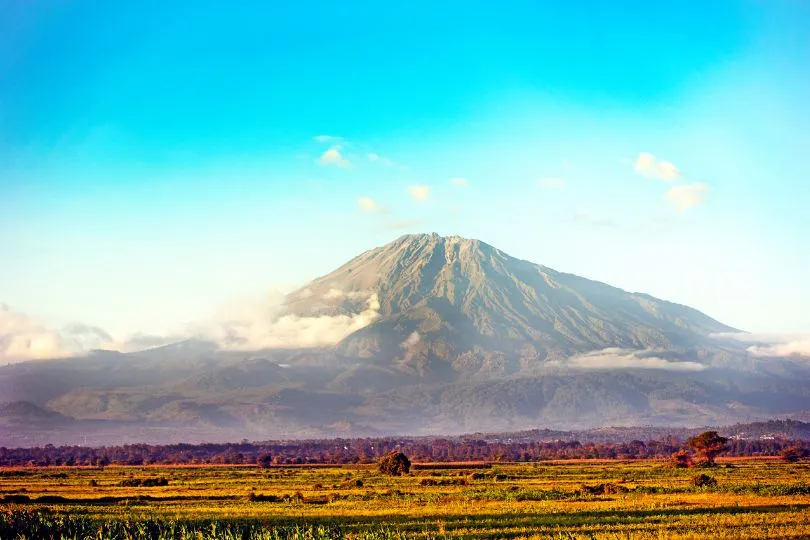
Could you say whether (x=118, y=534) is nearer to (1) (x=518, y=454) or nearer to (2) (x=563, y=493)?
(2) (x=563, y=493)

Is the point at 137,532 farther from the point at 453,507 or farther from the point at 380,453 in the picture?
the point at 380,453

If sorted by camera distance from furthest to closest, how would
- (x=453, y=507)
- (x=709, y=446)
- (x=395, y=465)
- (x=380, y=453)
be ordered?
(x=380, y=453)
(x=709, y=446)
(x=395, y=465)
(x=453, y=507)

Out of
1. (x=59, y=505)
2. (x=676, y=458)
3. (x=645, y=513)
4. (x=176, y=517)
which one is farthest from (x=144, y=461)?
(x=645, y=513)

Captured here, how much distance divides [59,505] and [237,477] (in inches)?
1268

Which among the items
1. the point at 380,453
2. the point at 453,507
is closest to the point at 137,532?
the point at 453,507

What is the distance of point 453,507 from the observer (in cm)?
4291

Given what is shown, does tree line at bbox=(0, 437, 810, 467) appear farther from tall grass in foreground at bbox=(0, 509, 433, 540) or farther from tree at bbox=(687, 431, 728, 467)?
tall grass in foreground at bbox=(0, 509, 433, 540)

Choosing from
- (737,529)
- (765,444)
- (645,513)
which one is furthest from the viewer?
(765,444)

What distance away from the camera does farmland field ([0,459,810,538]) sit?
32.2 metres

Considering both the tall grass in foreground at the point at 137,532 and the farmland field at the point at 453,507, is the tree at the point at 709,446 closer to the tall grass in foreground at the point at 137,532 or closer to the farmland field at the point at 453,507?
the farmland field at the point at 453,507

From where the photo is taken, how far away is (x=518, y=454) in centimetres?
13750

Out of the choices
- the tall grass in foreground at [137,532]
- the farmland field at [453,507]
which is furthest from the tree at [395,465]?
the tall grass in foreground at [137,532]

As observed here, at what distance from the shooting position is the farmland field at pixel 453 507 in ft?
106

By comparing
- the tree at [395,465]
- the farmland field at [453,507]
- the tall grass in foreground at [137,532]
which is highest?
the tall grass in foreground at [137,532]
